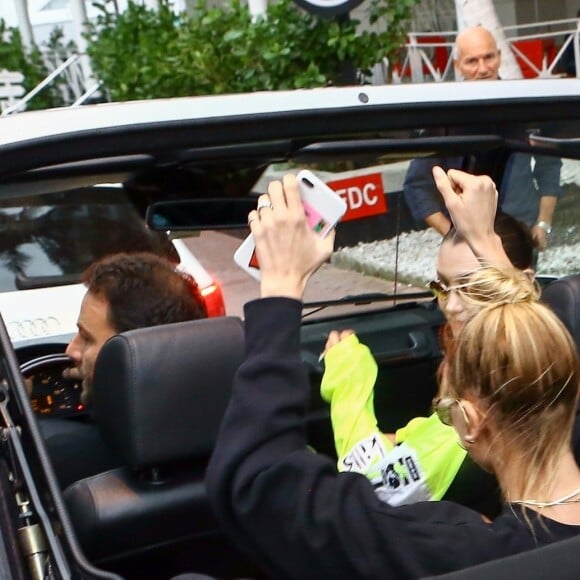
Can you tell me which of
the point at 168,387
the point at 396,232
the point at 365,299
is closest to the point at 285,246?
the point at 168,387

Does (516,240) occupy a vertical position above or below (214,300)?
above

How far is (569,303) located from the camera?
2.25 meters

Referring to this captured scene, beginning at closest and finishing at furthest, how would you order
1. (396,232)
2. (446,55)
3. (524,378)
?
(524,378)
(396,232)
(446,55)

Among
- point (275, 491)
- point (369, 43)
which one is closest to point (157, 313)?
point (275, 491)

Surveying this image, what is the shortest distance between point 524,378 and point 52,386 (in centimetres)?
168

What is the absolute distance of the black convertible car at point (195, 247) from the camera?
1941 mm

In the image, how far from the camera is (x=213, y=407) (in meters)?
2.09

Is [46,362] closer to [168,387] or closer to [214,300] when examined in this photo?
[214,300]

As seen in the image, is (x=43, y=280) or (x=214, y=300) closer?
(x=43, y=280)

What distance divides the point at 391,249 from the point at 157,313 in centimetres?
87

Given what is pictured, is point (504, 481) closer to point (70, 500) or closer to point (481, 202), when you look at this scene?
point (481, 202)

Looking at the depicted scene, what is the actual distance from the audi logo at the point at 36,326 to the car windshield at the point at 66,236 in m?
0.25

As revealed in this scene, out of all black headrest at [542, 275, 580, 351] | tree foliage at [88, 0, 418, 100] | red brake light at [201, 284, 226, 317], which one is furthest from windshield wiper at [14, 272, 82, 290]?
tree foliage at [88, 0, 418, 100]

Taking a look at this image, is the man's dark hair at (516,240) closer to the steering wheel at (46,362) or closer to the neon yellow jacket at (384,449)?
the neon yellow jacket at (384,449)
